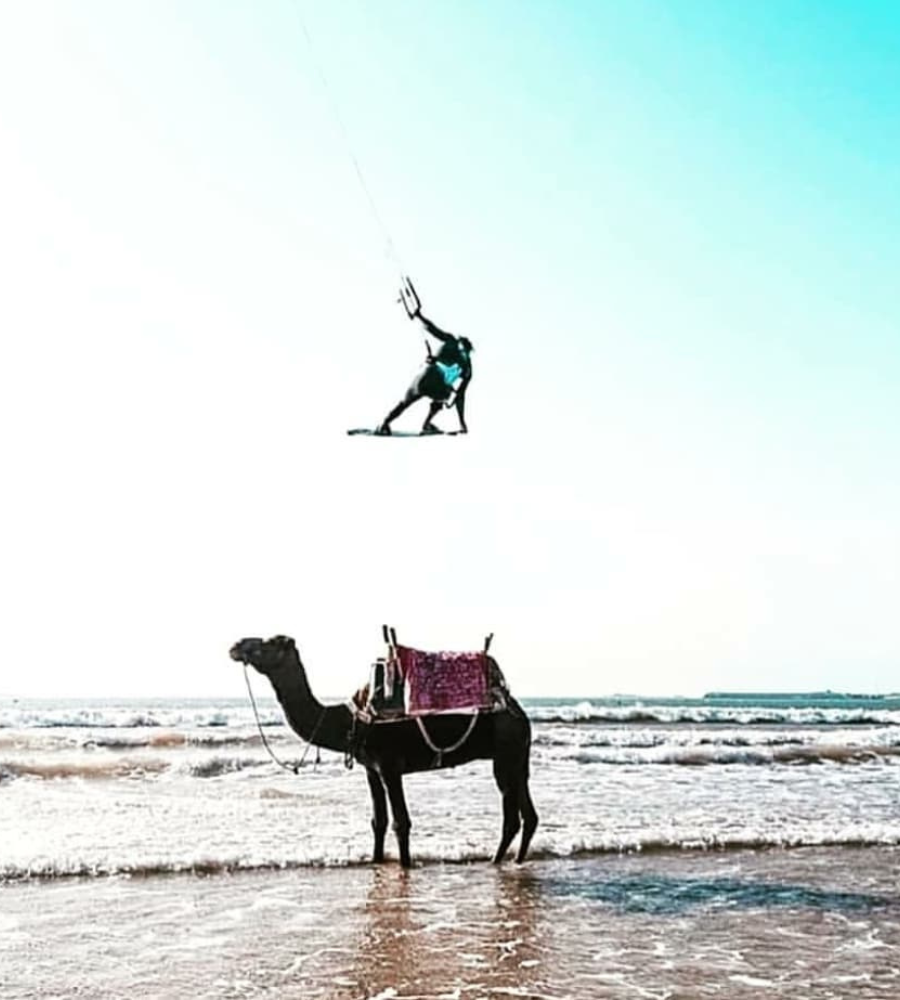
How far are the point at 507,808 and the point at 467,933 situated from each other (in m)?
3.68

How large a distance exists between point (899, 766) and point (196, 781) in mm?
14797

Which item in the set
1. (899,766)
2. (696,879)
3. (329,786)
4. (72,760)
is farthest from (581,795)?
(72,760)

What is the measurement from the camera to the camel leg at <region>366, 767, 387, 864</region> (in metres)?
13.6

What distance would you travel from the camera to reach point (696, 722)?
53.6 meters

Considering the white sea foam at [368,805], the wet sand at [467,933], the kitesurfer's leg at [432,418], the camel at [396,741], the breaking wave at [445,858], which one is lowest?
the wet sand at [467,933]

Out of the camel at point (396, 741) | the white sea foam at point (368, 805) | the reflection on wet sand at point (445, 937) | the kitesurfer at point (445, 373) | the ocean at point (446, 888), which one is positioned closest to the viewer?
the reflection on wet sand at point (445, 937)

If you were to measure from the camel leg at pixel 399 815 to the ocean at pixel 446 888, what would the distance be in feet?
0.79

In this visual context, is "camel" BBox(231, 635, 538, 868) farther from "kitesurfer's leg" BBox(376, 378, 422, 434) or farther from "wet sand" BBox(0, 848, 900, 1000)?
"kitesurfer's leg" BBox(376, 378, 422, 434)

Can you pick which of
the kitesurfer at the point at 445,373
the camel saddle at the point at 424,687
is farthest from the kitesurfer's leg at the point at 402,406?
the camel saddle at the point at 424,687

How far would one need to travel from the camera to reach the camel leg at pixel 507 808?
45.0 ft

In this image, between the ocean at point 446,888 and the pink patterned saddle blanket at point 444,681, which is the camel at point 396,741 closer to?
the pink patterned saddle blanket at point 444,681

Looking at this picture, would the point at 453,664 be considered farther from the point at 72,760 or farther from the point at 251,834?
the point at 72,760

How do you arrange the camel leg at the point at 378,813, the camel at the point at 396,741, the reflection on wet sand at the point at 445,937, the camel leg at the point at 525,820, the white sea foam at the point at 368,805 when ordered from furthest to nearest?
the white sea foam at the point at 368,805 < the camel leg at the point at 525,820 < the camel leg at the point at 378,813 < the camel at the point at 396,741 < the reflection on wet sand at the point at 445,937

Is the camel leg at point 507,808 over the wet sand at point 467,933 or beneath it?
over
